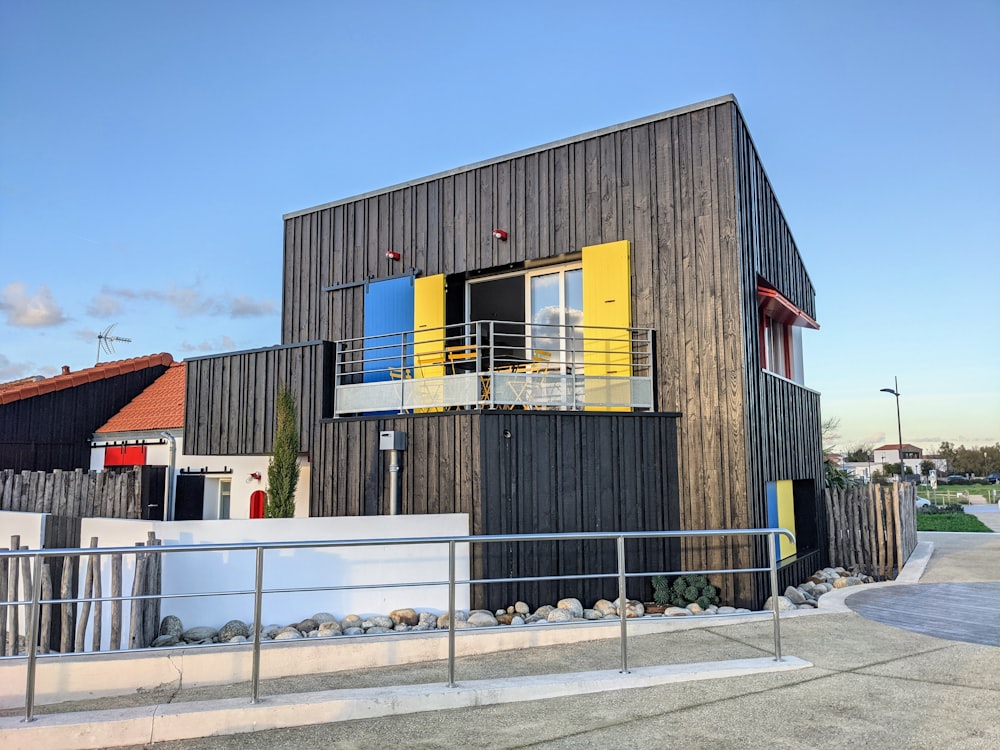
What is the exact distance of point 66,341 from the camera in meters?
23.4

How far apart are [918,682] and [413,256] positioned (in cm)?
964

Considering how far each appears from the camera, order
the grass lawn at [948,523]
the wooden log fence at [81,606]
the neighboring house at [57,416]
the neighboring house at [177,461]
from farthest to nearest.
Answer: the grass lawn at [948,523]
the neighboring house at [57,416]
the neighboring house at [177,461]
the wooden log fence at [81,606]

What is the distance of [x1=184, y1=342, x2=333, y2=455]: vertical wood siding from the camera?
36.3 ft

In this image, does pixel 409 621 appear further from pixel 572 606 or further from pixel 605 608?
pixel 605 608

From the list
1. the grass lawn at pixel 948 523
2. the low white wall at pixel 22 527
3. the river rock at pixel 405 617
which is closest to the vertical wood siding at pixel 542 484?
the river rock at pixel 405 617

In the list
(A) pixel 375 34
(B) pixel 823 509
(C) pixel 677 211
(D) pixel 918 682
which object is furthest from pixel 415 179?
(D) pixel 918 682

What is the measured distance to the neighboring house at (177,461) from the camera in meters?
13.8

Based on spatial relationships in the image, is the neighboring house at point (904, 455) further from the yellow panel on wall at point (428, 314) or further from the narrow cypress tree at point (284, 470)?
the narrow cypress tree at point (284, 470)

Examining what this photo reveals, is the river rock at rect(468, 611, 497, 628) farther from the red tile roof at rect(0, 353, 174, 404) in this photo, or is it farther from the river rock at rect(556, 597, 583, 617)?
the red tile roof at rect(0, 353, 174, 404)

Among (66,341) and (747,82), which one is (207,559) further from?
(66,341)

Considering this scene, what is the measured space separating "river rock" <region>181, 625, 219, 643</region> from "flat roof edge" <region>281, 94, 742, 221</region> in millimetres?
7695

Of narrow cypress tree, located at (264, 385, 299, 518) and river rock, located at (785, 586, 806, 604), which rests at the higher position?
narrow cypress tree, located at (264, 385, 299, 518)

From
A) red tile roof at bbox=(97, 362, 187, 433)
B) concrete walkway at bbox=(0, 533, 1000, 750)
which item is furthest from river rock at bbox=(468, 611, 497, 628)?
red tile roof at bbox=(97, 362, 187, 433)

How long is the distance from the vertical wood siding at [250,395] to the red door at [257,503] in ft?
5.29
